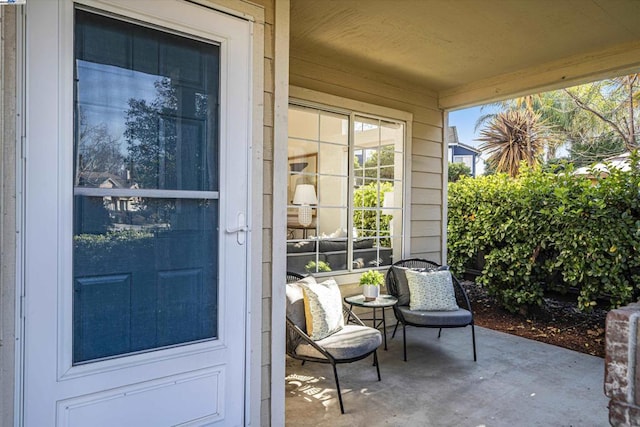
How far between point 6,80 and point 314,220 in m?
2.79

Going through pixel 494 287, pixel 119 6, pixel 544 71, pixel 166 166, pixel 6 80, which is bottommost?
pixel 494 287

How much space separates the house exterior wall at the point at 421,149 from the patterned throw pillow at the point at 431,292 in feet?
3.04

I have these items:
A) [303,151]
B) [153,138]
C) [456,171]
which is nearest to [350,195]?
[303,151]

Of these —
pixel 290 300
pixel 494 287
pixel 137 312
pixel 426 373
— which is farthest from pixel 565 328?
pixel 137 312

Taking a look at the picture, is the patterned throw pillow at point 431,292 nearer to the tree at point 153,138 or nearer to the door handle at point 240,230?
the door handle at point 240,230

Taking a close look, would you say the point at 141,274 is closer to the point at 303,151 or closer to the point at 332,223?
the point at 303,151

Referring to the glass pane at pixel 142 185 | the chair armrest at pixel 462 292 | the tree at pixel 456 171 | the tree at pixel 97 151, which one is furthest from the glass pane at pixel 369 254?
the tree at pixel 456 171

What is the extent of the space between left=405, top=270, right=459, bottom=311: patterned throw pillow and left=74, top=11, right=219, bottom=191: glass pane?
8.06ft

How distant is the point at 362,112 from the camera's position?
4.23 meters

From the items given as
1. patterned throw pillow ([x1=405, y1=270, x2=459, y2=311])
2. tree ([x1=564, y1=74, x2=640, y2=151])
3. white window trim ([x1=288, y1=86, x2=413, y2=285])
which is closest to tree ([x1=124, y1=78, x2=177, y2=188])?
white window trim ([x1=288, y1=86, x2=413, y2=285])

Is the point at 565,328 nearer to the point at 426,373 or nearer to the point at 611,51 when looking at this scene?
the point at 426,373

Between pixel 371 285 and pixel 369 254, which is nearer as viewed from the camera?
pixel 371 285

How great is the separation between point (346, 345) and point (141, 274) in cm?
154

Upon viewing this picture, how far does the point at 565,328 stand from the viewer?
463 cm
